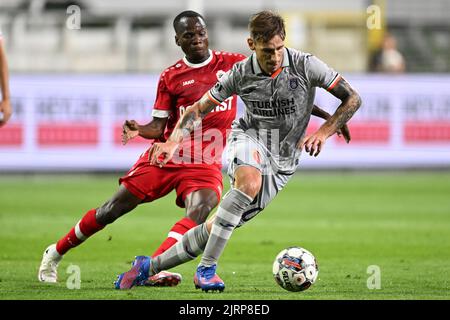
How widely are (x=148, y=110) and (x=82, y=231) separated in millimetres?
10335

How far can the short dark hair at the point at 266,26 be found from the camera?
24.4 ft

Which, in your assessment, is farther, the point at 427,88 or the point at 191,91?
the point at 427,88

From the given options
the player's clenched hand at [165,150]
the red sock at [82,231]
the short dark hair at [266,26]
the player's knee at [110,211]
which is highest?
the short dark hair at [266,26]

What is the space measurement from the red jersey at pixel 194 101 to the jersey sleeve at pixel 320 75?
1319mm

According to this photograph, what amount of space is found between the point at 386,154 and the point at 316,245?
336 inches

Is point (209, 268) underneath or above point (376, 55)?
underneath

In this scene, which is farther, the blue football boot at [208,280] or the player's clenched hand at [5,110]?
the player's clenched hand at [5,110]

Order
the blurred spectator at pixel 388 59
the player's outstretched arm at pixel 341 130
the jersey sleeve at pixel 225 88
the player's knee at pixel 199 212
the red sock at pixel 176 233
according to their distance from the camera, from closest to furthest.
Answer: the jersey sleeve at pixel 225 88 → the player's outstretched arm at pixel 341 130 → the red sock at pixel 176 233 → the player's knee at pixel 199 212 → the blurred spectator at pixel 388 59

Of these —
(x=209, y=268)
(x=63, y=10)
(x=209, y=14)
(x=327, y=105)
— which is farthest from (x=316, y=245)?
(x=209, y=14)

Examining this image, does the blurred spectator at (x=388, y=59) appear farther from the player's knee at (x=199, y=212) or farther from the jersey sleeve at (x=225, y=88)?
the jersey sleeve at (x=225, y=88)

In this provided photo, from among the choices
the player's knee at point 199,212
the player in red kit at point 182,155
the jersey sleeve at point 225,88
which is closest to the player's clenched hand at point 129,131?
the player in red kit at point 182,155

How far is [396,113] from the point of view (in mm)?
19688

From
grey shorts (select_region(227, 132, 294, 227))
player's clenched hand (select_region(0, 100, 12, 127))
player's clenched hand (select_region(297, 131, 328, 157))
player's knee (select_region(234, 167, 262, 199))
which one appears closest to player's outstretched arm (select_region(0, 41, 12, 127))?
player's clenched hand (select_region(0, 100, 12, 127))

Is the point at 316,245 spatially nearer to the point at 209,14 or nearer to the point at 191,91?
the point at 191,91
